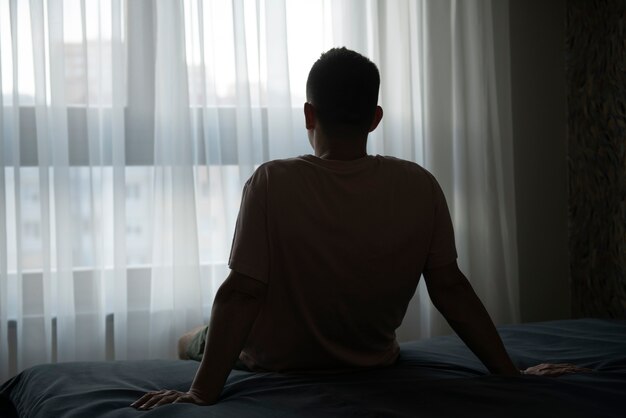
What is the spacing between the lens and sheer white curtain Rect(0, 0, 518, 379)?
2900 millimetres

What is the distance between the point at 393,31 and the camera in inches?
133

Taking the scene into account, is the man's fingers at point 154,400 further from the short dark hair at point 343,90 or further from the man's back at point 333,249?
the short dark hair at point 343,90

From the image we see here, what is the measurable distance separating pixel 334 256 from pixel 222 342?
278 mm

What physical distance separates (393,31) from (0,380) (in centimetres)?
229

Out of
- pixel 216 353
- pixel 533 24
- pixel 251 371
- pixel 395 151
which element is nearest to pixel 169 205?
pixel 395 151

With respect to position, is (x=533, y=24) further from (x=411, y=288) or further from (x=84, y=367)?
(x=84, y=367)

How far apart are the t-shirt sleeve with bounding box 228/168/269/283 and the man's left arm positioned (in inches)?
0.8

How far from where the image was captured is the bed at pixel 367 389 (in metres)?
1.21

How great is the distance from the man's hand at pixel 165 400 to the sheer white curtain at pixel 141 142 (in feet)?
5.72

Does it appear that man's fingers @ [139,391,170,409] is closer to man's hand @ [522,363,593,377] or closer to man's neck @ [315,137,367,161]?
man's neck @ [315,137,367,161]

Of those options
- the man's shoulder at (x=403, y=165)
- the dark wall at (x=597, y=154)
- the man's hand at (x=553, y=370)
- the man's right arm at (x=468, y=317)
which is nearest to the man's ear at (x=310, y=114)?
the man's shoulder at (x=403, y=165)

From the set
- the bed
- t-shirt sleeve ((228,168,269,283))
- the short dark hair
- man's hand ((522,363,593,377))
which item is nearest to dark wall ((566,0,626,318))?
the bed

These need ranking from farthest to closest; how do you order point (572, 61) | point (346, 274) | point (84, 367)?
point (572, 61), point (84, 367), point (346, 274)

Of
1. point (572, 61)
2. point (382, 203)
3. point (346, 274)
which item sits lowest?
point (346, 274)
